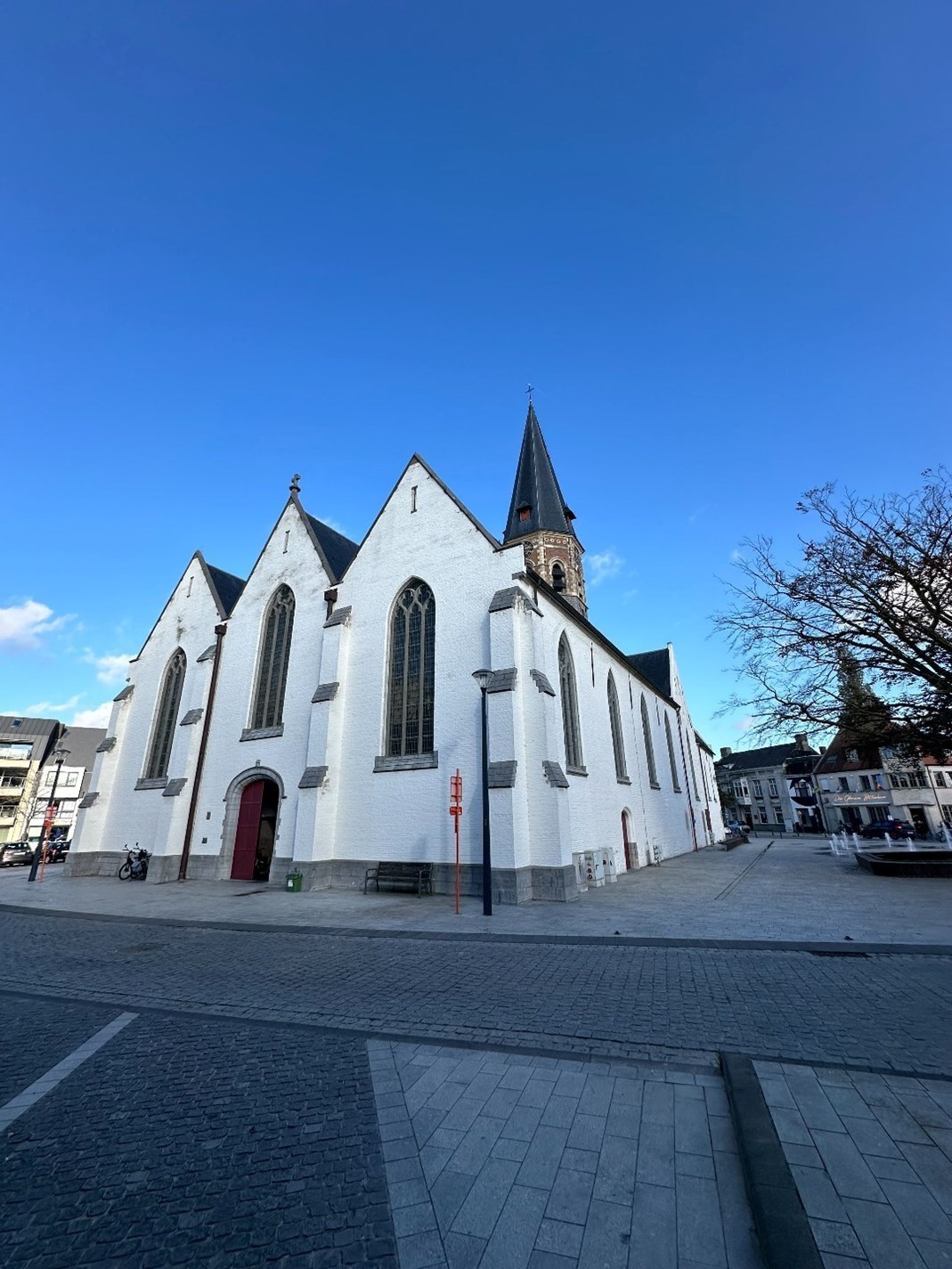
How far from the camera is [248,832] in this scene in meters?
18.0

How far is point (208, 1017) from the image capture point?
5453 millimetres

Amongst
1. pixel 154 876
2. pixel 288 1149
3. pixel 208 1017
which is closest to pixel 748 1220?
pixel 288 1149

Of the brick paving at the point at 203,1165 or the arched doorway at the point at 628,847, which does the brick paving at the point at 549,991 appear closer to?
the brick paving at the point at 203,1165

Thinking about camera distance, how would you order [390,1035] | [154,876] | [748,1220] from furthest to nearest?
[154,876]
[390,1035]
[748,1220]

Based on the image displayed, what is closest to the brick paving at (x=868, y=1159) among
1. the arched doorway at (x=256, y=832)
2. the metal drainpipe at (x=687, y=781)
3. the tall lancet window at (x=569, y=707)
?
the tall lancet window at (x=569, y=707)

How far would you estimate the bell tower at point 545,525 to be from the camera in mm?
27188

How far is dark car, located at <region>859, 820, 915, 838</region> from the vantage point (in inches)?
1543

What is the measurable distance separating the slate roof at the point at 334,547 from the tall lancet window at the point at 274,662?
6.49 feet

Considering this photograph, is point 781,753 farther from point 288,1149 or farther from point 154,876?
point 288,1149

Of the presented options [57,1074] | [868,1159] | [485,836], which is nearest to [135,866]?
[485,836]

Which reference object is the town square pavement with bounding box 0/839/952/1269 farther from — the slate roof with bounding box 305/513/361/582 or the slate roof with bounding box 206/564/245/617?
the slate roof with bounding box 206/564/245/617

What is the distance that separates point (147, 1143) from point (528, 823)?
10515mm

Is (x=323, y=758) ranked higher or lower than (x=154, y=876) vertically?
higher

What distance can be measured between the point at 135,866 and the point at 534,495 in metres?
23.6
